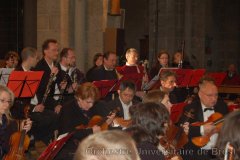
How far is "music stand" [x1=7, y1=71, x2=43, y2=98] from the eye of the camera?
6371 millimetres

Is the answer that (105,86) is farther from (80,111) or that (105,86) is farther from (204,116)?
(204,116)

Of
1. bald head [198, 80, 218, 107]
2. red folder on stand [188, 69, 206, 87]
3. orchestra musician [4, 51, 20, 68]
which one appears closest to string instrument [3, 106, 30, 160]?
bald head [198, 80, 218, 107]

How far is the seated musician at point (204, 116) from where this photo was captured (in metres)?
4.93

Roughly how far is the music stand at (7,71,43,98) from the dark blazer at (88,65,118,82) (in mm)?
1815

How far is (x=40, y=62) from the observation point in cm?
747

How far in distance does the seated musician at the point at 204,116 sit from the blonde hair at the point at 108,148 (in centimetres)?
283

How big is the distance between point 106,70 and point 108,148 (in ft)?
20.5

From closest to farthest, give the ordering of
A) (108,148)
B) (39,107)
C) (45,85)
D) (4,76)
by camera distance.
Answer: (108,148)
(4,76)
(39,107)
(45,85)

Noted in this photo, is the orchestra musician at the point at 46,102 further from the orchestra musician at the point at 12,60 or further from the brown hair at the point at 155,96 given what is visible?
the brown hair at the point at 155,96

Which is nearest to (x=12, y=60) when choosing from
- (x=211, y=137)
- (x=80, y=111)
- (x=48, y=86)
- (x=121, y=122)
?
(x=48, y=86)

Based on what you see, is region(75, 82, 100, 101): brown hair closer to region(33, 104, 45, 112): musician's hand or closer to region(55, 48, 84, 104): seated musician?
region(33, 104, 45, 112): musician's hand

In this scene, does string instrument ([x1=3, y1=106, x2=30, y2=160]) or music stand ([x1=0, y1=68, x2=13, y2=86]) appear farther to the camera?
music stand ([x1=0, y1=68, x2=13, y2=86])

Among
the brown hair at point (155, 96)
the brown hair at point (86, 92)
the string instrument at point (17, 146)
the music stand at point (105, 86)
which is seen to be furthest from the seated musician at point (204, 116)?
the music stand at point (105, 86)

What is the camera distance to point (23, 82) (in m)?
6.44
